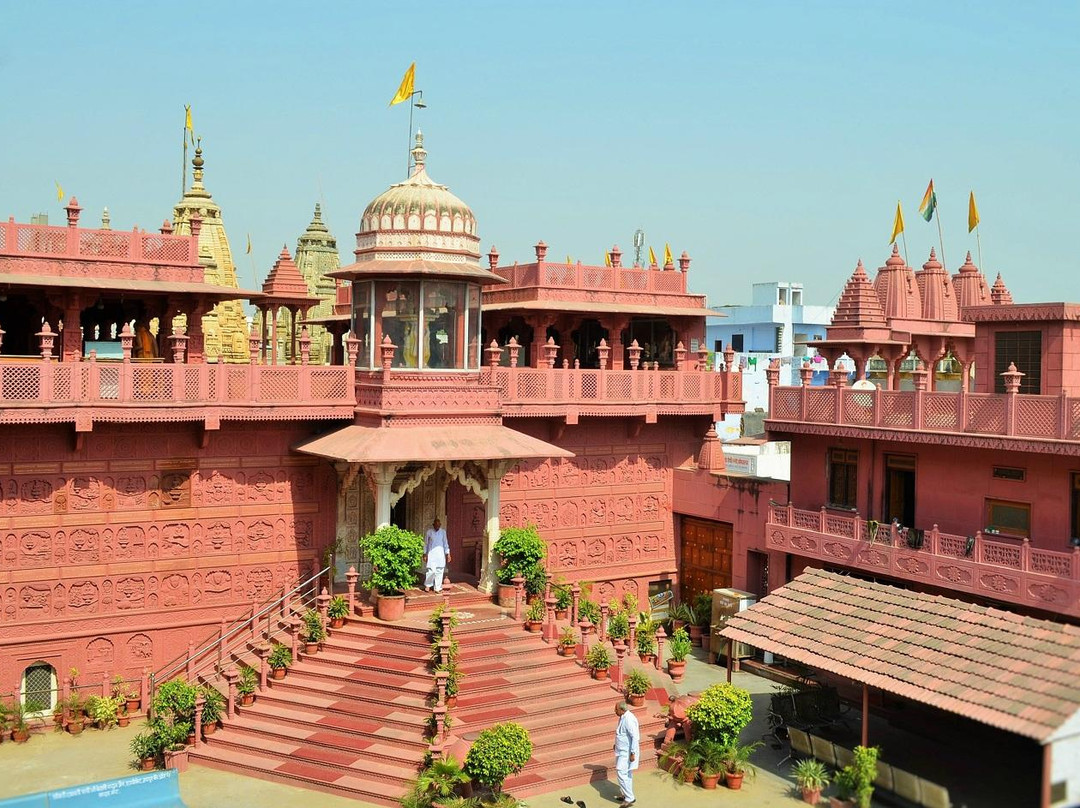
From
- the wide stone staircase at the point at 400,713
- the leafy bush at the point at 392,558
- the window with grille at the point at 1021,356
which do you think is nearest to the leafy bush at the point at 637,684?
the wide stone staircase at the point at 400,713

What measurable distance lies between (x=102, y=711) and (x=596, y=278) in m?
13.9

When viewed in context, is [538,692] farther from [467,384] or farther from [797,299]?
[797,299]

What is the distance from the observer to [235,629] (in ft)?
65.5

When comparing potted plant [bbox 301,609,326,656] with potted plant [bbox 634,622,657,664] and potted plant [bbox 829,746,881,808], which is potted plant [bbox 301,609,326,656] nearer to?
potted plant [bbox 634,622,657,664]

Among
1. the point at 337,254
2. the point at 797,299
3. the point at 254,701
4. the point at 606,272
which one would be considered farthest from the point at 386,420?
the point at 797,299

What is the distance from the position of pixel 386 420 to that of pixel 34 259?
21.6ft

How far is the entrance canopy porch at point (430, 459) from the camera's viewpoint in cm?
1906

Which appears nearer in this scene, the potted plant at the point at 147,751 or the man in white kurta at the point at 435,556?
the potted plant at the point at 147,751

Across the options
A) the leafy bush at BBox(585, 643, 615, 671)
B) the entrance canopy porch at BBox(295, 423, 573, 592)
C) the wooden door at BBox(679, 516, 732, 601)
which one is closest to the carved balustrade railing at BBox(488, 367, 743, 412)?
the entrance canopy porch at BBox(295, 423, 573, 592)

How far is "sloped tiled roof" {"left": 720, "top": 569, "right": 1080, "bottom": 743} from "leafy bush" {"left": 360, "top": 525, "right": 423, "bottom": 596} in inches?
207

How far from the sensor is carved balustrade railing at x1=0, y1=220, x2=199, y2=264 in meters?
19.4

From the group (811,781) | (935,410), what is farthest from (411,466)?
(935,410)

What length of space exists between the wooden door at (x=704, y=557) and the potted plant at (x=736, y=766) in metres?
7.59

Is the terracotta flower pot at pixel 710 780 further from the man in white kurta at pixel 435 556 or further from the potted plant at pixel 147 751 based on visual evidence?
the potted plant at pixel 147 751
